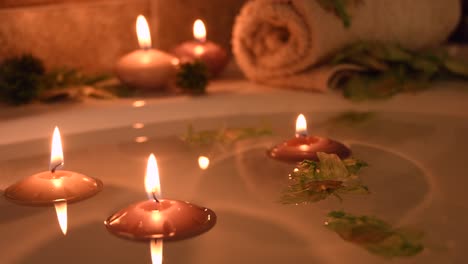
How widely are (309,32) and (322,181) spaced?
51 centimetres

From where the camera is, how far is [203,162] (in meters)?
1.04

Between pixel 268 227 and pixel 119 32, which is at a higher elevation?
pixel 119 32

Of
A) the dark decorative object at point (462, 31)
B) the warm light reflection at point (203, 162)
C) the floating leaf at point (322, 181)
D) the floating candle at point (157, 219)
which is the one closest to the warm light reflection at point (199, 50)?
the warm light reflection at point (203, 162)

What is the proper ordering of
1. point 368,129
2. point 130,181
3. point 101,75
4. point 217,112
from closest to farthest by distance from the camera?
point 130,181
point 368,129
point 217,112
point 101,75

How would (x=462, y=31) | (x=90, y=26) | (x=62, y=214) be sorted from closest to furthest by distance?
(x=62, y=214), (x=90, y=26), (x=462, y=31)

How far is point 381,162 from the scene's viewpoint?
3.33ft

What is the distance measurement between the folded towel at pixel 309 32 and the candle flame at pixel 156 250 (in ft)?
2.26

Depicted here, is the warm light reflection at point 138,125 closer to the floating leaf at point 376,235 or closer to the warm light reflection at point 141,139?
the warm light reflection at point 141,139

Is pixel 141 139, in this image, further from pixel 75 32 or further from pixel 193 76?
pixel 75 32

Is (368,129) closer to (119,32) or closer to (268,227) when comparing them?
(268,227)

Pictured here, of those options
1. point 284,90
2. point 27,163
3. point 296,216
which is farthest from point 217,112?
point 296,216

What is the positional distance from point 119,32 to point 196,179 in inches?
27.2

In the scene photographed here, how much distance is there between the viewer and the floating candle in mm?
736

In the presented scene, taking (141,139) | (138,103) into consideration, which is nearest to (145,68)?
(138,103)
